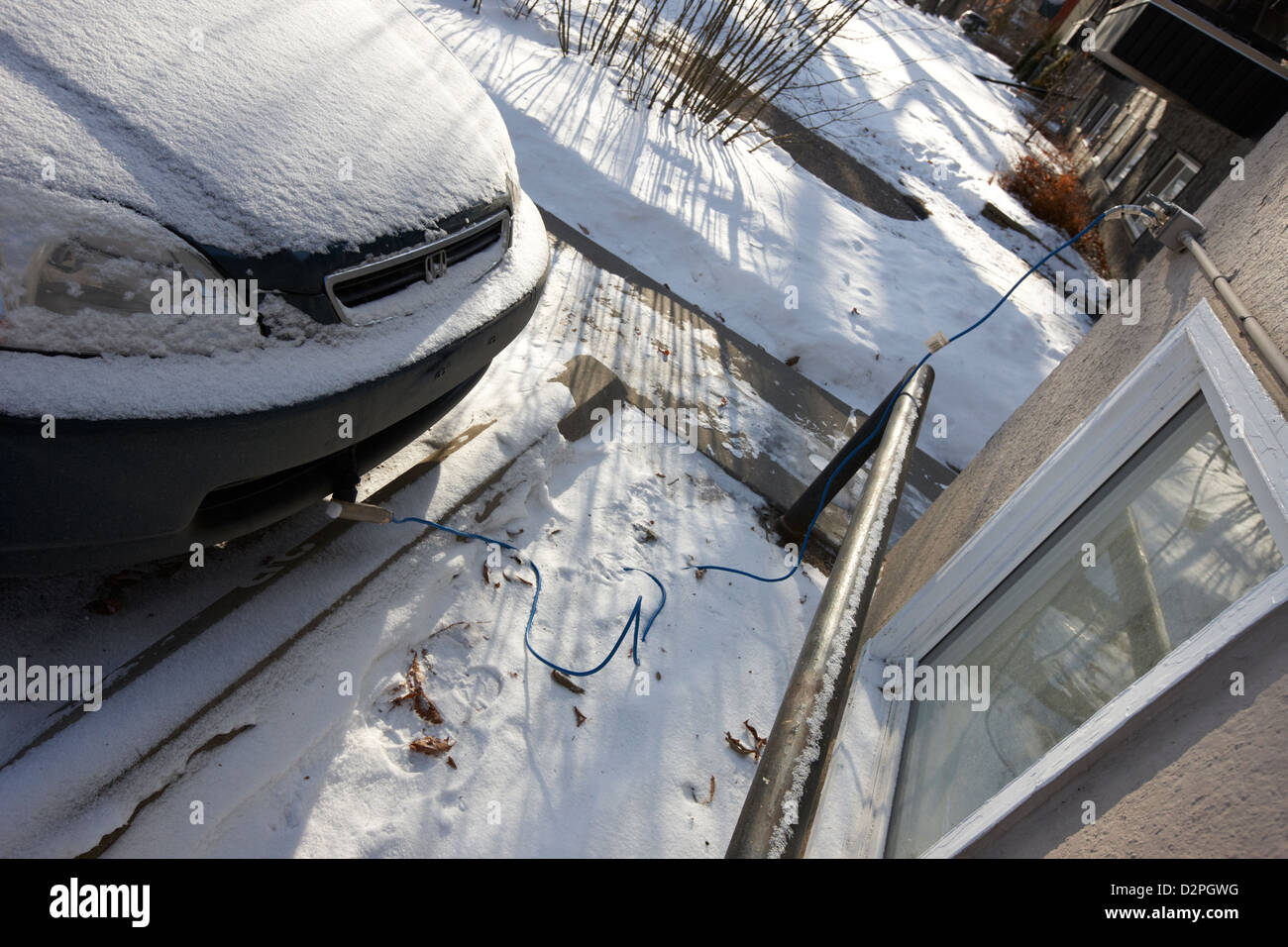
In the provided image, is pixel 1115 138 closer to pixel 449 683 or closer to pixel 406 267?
pixel 406 267

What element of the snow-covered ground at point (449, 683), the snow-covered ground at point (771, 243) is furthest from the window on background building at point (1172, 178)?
the snow-covered ground at point (449, 683)

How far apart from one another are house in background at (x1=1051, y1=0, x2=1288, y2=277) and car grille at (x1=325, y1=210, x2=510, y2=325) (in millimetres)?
6782

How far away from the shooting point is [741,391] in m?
4.10

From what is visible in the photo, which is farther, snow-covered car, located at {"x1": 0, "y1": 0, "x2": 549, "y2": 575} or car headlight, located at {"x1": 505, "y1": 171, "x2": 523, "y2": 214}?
car headlight, located at {"x1": 505, "y1": 171, "x2": 523, "y2": 214}

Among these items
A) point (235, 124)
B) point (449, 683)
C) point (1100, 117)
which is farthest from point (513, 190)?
point (1100, 117)

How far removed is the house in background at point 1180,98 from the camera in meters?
8.12

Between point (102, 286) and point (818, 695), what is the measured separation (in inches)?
70.6

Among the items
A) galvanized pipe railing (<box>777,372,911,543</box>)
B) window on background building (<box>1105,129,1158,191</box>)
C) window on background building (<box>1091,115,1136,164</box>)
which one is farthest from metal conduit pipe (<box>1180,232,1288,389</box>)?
window on background building (<box>1091,115,1136,164</box>)

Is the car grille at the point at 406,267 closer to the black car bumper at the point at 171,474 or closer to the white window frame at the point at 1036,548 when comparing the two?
the black car bumper at the point at 171,474

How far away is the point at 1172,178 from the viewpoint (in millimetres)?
10211

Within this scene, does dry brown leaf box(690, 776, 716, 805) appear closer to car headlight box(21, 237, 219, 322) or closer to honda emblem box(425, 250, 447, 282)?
honda emblem box(425, 250, 447, 282)

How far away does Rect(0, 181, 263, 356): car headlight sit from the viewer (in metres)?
1.38

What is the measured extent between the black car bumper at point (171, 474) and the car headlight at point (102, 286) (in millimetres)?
180
